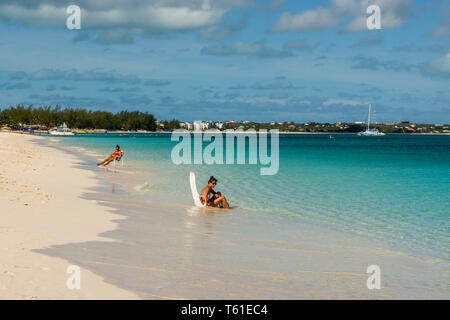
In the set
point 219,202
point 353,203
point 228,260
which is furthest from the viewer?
point 353,203

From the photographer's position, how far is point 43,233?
421 inches

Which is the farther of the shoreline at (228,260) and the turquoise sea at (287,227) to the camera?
the turquoise sea at (287,227)

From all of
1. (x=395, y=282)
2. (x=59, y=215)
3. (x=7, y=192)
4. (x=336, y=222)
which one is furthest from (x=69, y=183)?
(x=395, y=282)

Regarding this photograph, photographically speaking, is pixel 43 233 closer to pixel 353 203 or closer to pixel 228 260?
pixel 228 260

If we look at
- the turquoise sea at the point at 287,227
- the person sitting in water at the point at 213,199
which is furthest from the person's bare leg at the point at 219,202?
the turquoise sea at the point at 287,227

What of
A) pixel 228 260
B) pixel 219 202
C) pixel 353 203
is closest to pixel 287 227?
pixel 219 202

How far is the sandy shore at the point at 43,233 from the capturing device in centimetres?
704

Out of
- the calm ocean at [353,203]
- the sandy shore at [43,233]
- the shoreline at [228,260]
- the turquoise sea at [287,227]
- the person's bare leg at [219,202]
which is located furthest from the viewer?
the person's bare leg at [219,202]

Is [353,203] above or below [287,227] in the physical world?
below

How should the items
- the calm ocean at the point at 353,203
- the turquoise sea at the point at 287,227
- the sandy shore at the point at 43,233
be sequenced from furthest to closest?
the calm ocean at the point at 353,203 → the turquoise sea at the point at 287,227 → the sandy shore at the point at 43,233

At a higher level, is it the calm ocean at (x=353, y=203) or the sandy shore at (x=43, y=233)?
the sandy shore at (x=43, y=233)

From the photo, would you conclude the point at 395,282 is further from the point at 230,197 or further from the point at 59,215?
the point at 230,197

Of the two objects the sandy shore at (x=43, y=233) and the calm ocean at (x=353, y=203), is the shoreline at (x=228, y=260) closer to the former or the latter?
the sandy shore at (x=43, y=233)

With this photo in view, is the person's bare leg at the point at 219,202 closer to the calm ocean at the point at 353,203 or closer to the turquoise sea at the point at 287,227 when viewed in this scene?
the turquoise sea at the point at 287,227
